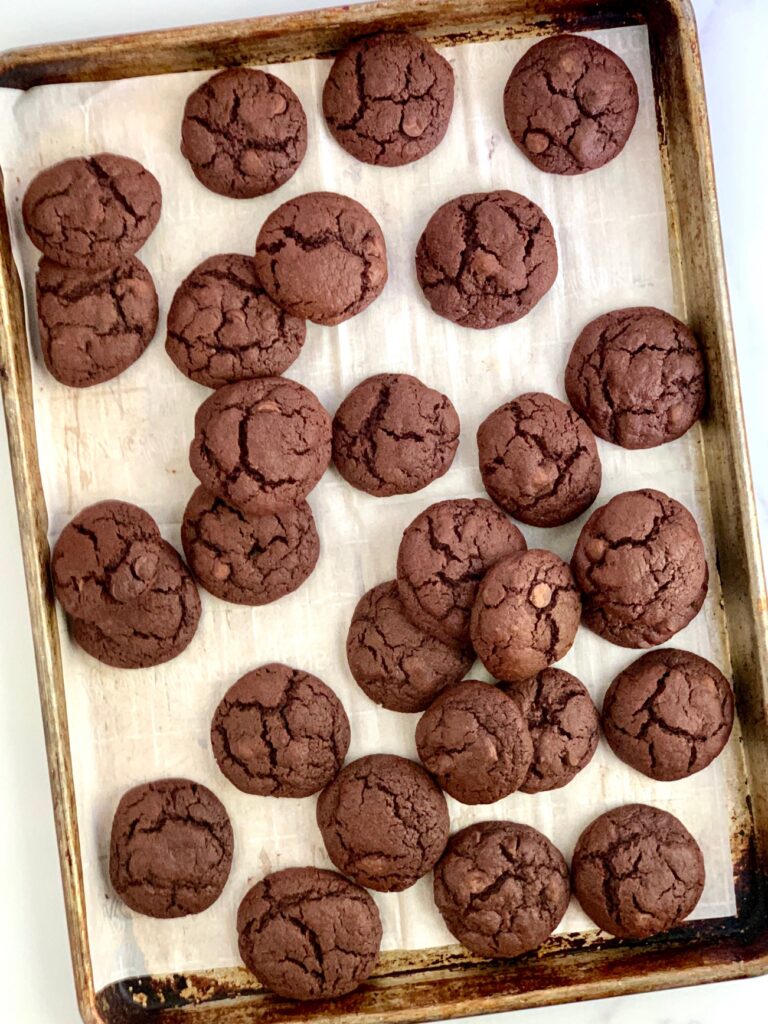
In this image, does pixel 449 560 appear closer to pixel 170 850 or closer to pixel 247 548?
pixel 247 548

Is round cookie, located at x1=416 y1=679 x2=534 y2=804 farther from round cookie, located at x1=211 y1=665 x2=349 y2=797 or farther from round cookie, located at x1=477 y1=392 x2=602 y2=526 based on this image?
round cookie, located at x1=477 y1=392 x2=602 y2=526

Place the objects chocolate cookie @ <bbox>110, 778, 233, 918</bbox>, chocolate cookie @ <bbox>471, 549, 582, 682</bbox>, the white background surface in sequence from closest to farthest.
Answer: chocolate cookie @ <bbox>471, 549, 582, 682</bbox> → chocolate cookie @ <bbox>110, 778, 233, 918</bbox> → the white background surface

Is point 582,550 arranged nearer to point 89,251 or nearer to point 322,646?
point 322,646

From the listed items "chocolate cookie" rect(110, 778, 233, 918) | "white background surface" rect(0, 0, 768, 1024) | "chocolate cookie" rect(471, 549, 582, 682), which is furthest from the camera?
"white background surface" rect(0, 0, 768, 1024)

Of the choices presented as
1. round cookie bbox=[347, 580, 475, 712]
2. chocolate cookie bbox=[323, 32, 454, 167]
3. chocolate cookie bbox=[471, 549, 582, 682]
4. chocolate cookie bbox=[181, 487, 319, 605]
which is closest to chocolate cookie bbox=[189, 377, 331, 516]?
chocolate cookie bbox=[181, 487, 319, 605]

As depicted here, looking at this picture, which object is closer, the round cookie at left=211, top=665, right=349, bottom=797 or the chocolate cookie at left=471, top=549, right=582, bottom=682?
the chocolate cookie at left=471, top=549, right=582, bottom=682

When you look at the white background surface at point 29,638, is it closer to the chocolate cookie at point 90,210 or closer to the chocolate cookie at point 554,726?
the chocolate cookie at point 90,210

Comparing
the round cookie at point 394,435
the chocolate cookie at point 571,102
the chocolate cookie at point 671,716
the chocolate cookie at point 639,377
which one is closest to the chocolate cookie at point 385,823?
the chocolate cookie at point 671,716
